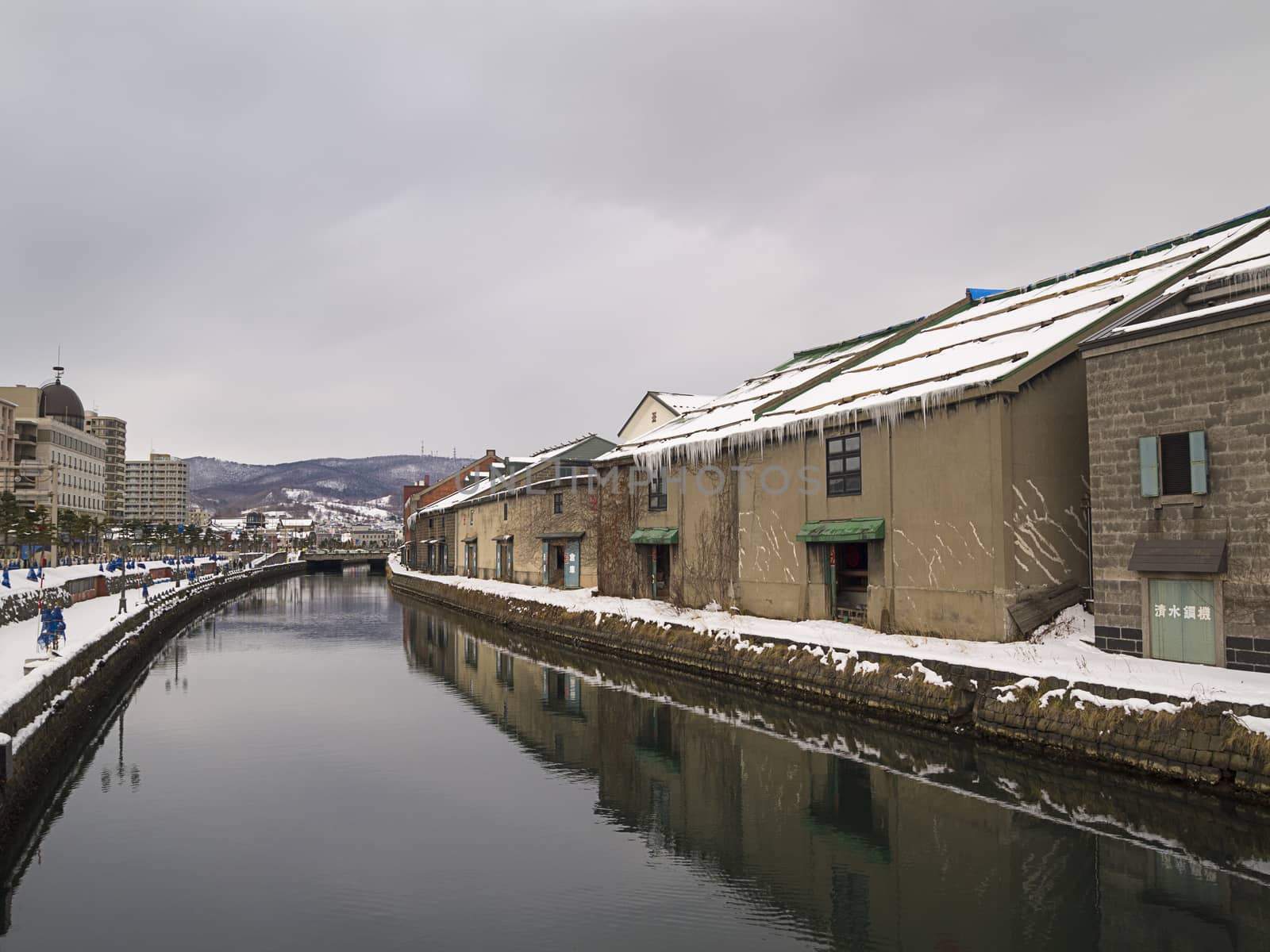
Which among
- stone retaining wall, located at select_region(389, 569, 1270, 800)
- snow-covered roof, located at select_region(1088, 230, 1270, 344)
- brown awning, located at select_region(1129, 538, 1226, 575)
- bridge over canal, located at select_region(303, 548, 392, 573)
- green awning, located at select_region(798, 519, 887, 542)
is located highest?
snow-covered roof, located at select_region(1088, 230, 1270, 344)

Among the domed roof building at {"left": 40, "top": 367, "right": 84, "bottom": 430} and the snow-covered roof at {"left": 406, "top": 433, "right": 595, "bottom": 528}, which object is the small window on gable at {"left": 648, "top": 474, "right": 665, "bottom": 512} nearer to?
the snow-covered roof at {"left": 406, "top": 433, "right": 595, "bottom": 528}

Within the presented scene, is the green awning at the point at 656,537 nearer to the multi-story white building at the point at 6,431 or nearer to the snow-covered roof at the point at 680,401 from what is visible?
the snow-covered roof at the point at 680,401

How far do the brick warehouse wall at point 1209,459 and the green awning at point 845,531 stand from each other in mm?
6458

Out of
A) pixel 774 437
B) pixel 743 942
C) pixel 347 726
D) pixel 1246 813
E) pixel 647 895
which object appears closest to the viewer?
pixel 743 942

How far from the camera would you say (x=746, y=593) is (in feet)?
101

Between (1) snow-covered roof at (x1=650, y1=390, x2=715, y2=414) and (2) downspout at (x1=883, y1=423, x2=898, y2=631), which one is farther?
(1) snow-covered roof at (x1=650, y1=390, x2=715, y2=414)

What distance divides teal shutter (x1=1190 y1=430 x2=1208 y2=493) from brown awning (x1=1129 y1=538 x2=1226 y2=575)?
101cm

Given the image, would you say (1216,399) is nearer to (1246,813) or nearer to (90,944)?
(1246,813)

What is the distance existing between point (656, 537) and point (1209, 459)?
2154 centimetres

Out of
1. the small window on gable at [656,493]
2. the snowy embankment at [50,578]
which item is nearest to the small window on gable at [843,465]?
the small window on gable at [656,493]

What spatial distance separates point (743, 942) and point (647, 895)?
1.84 m

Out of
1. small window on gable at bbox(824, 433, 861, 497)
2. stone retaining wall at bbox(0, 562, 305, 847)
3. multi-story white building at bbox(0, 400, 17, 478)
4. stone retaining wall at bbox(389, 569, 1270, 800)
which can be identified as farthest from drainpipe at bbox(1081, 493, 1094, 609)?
multi-story white building at bbox(0, 400, 17, 478)

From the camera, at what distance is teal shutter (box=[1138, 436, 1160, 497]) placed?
18.0m

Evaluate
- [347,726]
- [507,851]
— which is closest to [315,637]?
[347,726]
